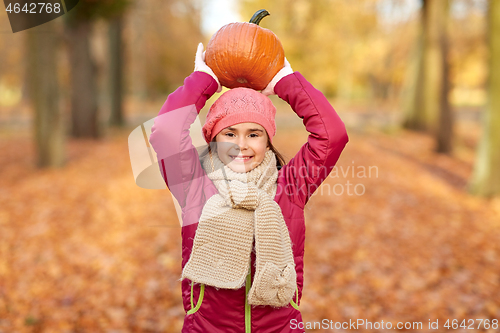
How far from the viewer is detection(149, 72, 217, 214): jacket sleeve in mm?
1953

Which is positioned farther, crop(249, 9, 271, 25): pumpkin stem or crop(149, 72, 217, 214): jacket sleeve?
crop(249, 9, 271, 25): pumpkin stem

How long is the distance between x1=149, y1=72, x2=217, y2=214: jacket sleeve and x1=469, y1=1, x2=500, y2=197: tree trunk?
24.4 feet

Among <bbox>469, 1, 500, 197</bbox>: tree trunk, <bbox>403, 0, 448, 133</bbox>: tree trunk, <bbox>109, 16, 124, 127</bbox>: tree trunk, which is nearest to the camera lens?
<bbox>469, 1, 500, 197</bbox>: tree trunk

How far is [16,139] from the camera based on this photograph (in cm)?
1343

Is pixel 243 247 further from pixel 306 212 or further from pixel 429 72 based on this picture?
pixel 429 72

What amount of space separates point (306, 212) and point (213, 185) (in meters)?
0.83

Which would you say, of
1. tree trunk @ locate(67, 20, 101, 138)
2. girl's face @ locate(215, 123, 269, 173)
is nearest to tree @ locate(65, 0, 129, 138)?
tree trunk @ locate(67, 20, 101, 138)

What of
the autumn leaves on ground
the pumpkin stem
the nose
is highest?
the pumpkin stem

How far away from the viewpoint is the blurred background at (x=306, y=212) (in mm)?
4484

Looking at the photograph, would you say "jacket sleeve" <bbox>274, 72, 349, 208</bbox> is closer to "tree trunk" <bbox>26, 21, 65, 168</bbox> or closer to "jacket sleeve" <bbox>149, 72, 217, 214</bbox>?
"jacket sleeve" <bbox>149, 72, 217, 214</bbox>

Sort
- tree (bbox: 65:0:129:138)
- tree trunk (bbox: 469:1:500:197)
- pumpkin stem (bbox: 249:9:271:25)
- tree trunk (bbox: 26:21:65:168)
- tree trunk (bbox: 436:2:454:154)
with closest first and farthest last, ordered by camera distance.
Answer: pumpkin stem (bbox: 249:9:271:25), tree trunk (bbox: 469:1:500:197), tree trunk (bbox: 26:21:65:168), tree trunk (bbox: 436:2:454:154), tree (bbox: 65:0:129:138)

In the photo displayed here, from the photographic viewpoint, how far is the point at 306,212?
2609 mm

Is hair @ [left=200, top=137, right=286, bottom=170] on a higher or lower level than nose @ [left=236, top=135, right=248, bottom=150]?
lower

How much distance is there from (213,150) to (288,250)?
65 centimetres
